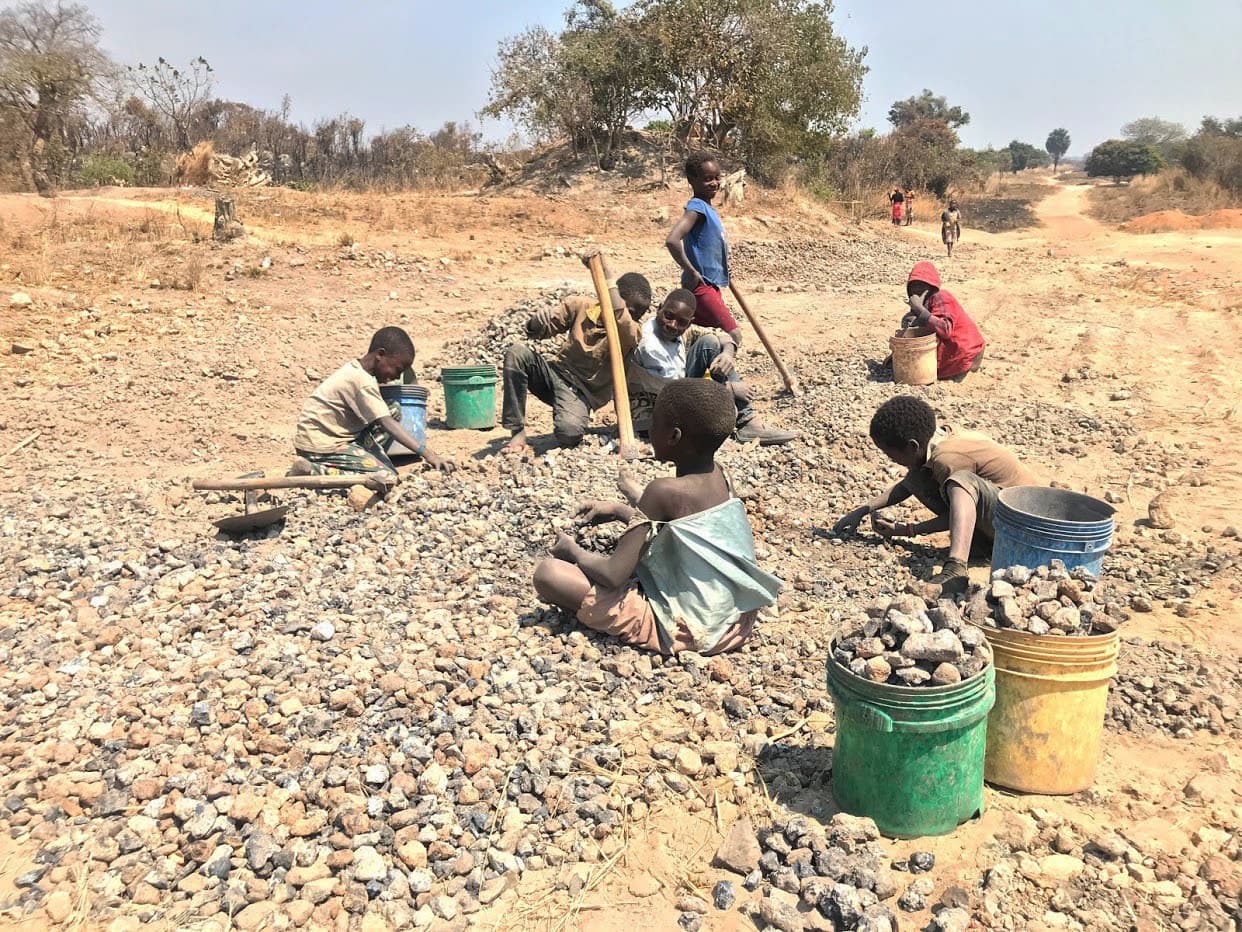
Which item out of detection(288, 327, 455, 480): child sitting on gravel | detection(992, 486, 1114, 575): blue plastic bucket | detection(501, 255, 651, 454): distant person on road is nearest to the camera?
detection(992, 486, 1114, 575): blue plastic bucket

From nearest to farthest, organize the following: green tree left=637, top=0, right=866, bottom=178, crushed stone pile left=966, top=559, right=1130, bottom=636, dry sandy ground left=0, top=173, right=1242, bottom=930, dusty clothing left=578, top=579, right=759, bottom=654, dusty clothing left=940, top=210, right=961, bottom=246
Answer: crushed stone pile left=966, top=559, right=1130, bottom=636, dusty clothing left=578, top=579, right=759, bottom=654, dry sandy ground left=0, top=173, right=1242, bottom=930, dusty clothing left=940, top=210, right=961, bottom=246, green tree left=637, top=0, right=866, bottom=178

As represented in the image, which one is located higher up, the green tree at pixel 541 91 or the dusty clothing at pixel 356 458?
the green tree at pixel 541 91

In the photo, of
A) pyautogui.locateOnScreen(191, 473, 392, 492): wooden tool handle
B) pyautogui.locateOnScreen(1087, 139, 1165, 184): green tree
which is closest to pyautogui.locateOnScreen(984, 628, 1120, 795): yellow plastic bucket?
pyautogui.locateOnScreen(191, 473, 392, 492): wooden tool handle

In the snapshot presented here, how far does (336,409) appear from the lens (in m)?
4.85

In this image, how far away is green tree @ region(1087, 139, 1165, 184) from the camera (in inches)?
1677

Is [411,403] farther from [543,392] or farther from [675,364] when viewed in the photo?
[675,364]

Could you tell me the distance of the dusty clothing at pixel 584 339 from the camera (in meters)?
5.61

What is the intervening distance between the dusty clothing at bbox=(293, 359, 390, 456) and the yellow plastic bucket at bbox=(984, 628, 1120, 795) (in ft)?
11.5

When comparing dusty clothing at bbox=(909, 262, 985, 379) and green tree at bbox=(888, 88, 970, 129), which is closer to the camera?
dusty clothing at bbox=(909, 262, 985, 379)

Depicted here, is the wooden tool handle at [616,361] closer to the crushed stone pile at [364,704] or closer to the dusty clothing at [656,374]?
the dusty clothing at [656,374]

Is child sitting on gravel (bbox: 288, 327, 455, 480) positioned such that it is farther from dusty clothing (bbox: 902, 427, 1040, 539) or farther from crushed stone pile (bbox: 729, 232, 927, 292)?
crushed stone pile (bbox: 729, 232, 927, 292)

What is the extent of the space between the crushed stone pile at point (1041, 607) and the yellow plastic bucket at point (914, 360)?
4.58m

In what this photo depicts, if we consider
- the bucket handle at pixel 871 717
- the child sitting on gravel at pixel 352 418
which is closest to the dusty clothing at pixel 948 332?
the child sitting on gravel at pixel 352 418

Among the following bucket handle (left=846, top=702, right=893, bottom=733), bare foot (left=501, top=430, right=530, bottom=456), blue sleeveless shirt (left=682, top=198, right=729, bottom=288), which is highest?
blue sleeveless shirt (left=682, top=198, right=729, bottom=288)
